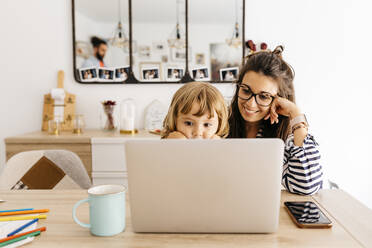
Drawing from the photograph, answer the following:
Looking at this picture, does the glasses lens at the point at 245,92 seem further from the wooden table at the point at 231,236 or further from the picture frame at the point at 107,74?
the picture frame at the point at 107,74

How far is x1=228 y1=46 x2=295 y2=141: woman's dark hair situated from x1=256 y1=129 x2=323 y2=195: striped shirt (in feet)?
0.74

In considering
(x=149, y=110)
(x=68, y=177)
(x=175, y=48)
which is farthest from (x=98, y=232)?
A: (x=175, y=48)

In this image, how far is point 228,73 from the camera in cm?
254

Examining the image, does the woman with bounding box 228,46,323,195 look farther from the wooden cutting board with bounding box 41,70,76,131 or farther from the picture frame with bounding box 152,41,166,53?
the wooden cutting board with bounding box 41,70,76,131

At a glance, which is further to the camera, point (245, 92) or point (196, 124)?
point (245, 92)

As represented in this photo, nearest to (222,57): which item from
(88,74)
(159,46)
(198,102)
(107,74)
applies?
(159,46)

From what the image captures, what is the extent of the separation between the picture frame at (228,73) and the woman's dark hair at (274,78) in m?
1.16

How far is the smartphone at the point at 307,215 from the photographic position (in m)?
0.68

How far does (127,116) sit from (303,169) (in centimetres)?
172

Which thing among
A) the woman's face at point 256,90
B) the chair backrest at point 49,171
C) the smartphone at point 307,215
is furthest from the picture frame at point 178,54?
the smartphone at point 307,215

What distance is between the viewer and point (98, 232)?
633 mm

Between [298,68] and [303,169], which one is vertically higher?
[298,68]

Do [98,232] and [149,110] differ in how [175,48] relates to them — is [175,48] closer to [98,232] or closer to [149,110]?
[149,110]

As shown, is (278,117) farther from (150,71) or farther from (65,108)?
(65,108)
